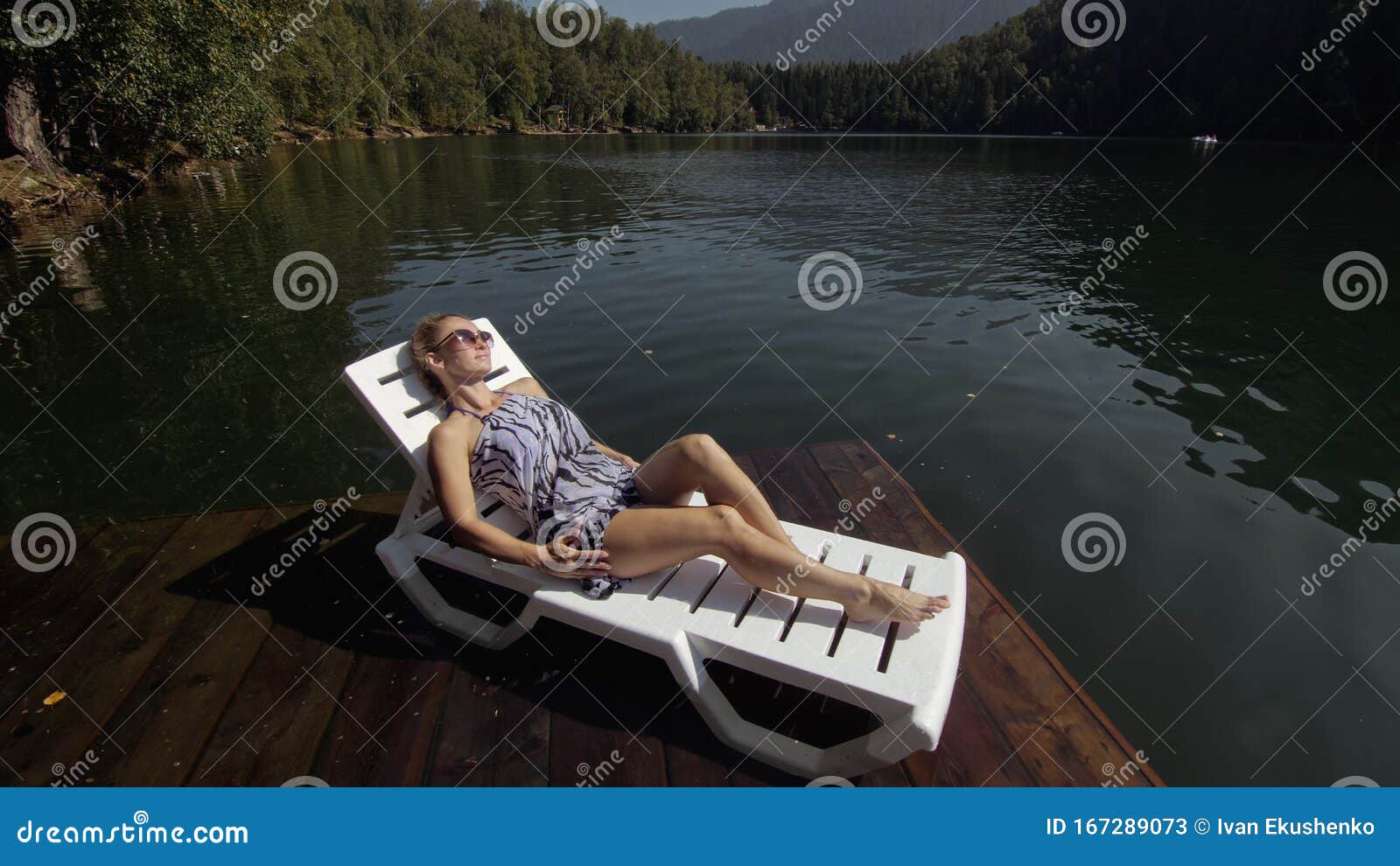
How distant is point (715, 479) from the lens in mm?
2939

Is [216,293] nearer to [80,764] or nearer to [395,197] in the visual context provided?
[80,764]

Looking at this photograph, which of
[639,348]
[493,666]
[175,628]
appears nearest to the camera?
[493,666]

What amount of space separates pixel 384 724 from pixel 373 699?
0.17m

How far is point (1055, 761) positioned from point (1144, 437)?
14.7 feet

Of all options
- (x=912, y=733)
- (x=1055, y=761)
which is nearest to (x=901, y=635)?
(x=912, y=733)

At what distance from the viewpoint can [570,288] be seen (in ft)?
35.7
